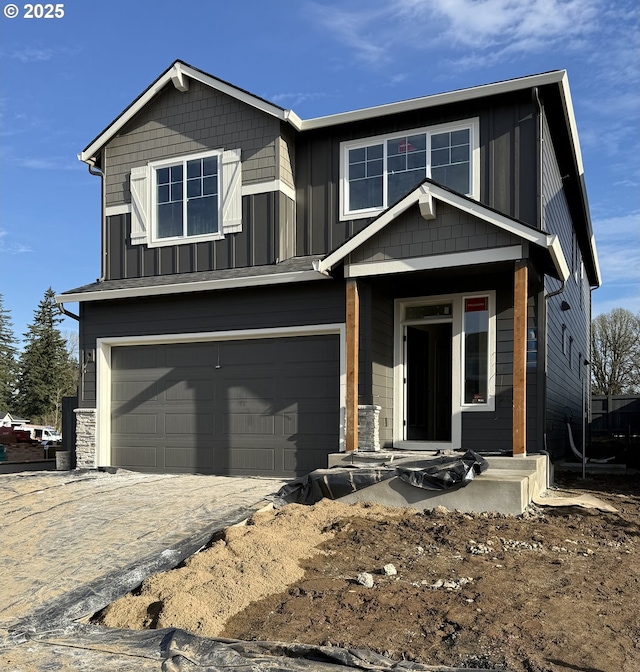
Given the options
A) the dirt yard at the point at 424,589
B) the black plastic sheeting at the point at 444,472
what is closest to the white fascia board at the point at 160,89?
the black plastic sheeting at the point at 444,472

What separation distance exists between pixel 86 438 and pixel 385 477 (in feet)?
20.8

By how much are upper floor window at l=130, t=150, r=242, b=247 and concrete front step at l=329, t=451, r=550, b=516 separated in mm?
5572

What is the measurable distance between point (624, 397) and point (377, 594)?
1746cm

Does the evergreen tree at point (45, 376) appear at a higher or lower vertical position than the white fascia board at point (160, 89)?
lower

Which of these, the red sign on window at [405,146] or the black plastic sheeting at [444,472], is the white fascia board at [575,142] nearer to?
the red sign on window at [405,146]

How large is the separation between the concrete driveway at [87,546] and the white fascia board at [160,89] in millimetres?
6051

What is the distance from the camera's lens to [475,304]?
33.1 ft

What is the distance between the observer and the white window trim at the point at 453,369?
9898 millimetres

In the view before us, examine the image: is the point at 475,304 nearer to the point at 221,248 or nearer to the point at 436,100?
the point at 436,100

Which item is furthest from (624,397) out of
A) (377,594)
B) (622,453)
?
(377,594)

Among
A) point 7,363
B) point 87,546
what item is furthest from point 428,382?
point 7,363

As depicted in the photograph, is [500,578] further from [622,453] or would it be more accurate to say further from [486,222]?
[622,453]

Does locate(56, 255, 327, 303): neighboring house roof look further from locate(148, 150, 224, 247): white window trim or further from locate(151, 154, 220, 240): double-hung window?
locate(151, 154, 220, 240): double-hung window

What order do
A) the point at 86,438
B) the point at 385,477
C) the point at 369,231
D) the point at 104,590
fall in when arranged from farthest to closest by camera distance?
the point at 86,438 → the point at 369,231 → the point at 385,477 → the point at 104,590
